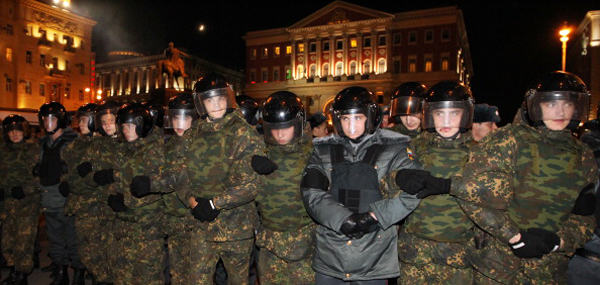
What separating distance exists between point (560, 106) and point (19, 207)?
7786 millimetres

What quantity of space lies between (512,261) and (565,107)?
1.48m

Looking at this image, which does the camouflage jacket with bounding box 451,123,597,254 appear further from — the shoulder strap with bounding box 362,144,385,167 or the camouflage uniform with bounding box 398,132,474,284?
the shoulder strap with bounding box 362,144,385,167

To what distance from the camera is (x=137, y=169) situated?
200 inches

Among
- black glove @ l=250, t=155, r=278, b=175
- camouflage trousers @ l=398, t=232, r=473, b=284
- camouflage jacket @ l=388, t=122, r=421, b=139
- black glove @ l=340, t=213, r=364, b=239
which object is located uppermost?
camouflage jacket @ l=388, t=122, r=421, b=139

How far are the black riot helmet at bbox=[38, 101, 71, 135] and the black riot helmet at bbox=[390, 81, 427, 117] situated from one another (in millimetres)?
5509

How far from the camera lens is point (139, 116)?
5348mm

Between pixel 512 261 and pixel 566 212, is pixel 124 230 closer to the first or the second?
pixel 512 261

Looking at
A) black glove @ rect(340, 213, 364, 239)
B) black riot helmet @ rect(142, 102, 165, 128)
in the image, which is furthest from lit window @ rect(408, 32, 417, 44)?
black glove @ rect(340, 213, 364, 239)

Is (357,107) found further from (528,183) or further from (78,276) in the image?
(78,276)

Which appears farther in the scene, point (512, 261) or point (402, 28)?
point (402, 28)

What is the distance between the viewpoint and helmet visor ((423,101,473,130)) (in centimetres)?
382

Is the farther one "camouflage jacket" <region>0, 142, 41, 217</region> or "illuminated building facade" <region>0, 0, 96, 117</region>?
"illuminated building facade" <region>0, 0, 96, 117</region>

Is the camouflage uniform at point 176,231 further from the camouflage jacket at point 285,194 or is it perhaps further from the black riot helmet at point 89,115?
the black riot helmet at point 89,115

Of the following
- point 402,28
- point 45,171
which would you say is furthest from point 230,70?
point 45,171
